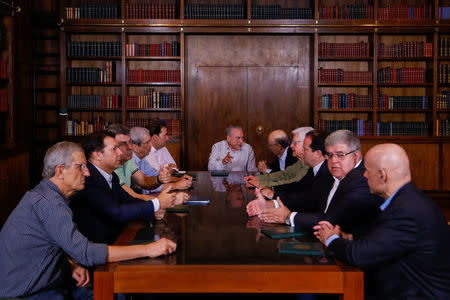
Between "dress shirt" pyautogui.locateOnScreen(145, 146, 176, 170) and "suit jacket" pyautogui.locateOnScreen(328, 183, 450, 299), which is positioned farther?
"dress shirt" pyautogui.locateOnScreen(145, 146, 176, 170)

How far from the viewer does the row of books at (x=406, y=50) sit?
7438 millimetres

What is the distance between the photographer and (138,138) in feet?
15.4

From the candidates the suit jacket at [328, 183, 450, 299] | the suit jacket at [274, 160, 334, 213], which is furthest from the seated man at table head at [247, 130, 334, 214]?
the suit jacket at [328, 183, 450, 299]

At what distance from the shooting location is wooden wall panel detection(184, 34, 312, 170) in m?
7.72

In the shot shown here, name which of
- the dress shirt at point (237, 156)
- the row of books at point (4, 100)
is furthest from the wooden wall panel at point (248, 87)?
the row of books at point (4, 100)

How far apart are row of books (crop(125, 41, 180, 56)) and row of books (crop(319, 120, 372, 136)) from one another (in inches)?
97.3

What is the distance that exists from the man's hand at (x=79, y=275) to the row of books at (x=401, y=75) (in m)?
6.11

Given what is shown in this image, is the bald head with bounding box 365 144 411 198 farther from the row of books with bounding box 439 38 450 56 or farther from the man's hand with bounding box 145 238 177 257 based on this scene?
the row of books with bounding box 439 38 450 56

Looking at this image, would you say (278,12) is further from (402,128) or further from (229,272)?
(229,272)

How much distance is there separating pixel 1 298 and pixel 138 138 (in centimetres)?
272

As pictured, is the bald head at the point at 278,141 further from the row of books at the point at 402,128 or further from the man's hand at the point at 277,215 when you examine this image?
the man's hand at the point at 277,215

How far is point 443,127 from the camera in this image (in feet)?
24.5

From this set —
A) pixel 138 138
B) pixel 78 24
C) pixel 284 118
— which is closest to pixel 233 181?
pixel 138 138

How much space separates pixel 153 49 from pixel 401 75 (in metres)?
3.71
